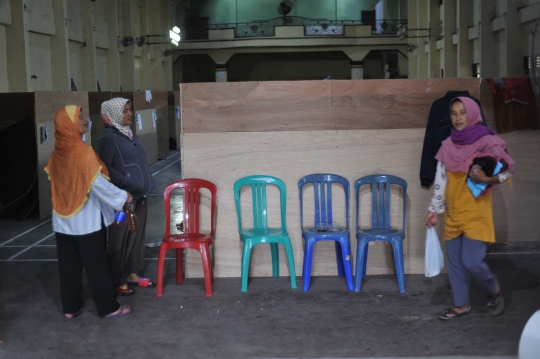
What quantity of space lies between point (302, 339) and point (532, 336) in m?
1.82

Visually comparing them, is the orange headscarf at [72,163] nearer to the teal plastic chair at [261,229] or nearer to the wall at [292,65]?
the teal plastic chair at [261,229]

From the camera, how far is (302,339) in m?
4.20

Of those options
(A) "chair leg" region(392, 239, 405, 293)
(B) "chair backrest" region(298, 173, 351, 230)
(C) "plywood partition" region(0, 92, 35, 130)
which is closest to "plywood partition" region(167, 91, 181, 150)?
(C) "plywood partition" region(0, 92, 35, 130)

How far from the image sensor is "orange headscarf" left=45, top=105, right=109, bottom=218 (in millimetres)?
4332

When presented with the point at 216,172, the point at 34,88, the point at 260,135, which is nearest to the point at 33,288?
the point at 216,172

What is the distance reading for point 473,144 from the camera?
423 centimetres

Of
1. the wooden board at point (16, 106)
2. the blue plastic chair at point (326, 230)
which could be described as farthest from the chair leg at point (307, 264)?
the wooden board at point (16, 106)

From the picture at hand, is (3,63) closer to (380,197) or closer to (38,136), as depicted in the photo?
(38,136)

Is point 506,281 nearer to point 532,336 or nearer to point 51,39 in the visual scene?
point 532,336

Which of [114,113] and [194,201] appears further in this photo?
[194,201]

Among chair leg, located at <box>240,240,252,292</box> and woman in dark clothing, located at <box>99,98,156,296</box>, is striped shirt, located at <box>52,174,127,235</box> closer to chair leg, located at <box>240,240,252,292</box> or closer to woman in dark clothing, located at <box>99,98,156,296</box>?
woman in dark clothing, located at <box>99,98,156,296</box>

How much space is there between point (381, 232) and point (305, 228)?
0.58 metres

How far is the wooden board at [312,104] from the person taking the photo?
5.47 metres

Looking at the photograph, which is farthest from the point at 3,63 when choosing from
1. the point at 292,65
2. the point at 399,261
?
the point at 292,65
